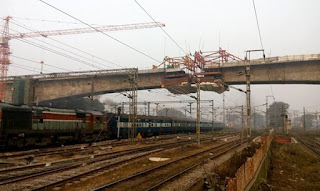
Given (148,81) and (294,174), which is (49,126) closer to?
(294,174)

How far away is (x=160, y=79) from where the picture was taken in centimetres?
4794

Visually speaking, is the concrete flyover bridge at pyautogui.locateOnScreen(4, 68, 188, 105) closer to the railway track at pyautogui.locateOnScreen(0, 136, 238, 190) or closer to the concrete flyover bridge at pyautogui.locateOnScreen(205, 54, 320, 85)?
the concrete flyover bridge at pyautogui.locateOnScreen(205, 54, 320, 85)

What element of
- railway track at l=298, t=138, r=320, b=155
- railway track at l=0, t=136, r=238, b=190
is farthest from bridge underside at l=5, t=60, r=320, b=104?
railway track at l=0, t=136, r=238, b=190

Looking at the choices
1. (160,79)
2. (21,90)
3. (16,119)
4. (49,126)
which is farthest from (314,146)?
(21,90)

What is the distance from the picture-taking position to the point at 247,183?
28.7 ft

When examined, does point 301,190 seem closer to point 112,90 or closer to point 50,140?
point 50,140

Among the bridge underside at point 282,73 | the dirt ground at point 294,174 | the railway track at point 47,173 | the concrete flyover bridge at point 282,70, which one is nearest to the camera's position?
the railway track at point 47,173

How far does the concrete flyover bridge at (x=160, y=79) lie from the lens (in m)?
38.2

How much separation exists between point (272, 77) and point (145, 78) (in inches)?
895

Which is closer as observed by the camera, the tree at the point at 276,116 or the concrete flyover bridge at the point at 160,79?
the concrete flyover bridge at the point at 160,79

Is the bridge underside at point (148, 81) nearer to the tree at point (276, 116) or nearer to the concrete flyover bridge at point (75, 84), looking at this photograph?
the concrete flyover bridge at point (75, 84)

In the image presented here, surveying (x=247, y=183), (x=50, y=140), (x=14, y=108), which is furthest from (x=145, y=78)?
(x=247, y=183)

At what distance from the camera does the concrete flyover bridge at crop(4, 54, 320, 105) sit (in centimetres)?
3816

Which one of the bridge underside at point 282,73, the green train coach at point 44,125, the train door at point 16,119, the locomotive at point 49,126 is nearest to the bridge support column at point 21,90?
the locomotive at point 49,126
